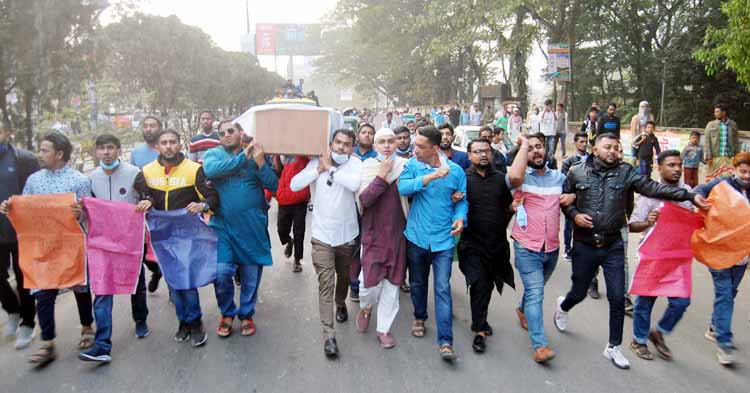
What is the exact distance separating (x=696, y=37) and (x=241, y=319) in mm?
19442

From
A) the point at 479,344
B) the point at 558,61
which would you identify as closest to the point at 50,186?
the point at 479,344

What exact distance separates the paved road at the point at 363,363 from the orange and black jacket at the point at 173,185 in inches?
45.6

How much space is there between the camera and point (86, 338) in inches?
182

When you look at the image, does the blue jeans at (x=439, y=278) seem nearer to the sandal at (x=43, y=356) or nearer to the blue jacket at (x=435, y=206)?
the blue jacket at (x=435, y=206)

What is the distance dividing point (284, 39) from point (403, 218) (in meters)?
57.3

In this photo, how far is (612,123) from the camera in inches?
497

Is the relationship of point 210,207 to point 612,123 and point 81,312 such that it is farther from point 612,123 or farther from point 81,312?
point 612,123

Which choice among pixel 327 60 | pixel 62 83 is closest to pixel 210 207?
pixel 62 83

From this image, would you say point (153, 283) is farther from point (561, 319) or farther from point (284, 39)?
point (284, 39)

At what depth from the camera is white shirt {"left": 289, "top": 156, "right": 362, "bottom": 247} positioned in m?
4.48

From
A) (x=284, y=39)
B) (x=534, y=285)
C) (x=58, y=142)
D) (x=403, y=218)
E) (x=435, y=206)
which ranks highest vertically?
(x=284, y=39)

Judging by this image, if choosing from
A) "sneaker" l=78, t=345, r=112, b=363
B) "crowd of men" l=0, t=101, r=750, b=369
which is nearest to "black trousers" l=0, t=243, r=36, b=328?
"crowd of men" l=0, t=101, r=750, b=369

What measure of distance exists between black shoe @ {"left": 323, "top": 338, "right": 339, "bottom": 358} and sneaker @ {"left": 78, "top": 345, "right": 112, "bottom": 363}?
64.2 inches

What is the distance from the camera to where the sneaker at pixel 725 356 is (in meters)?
4.26
